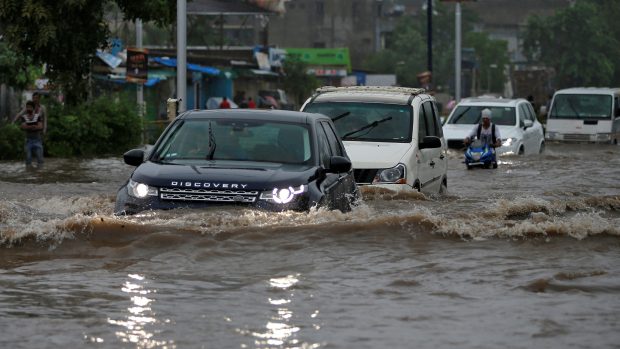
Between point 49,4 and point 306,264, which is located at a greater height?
point 49,4

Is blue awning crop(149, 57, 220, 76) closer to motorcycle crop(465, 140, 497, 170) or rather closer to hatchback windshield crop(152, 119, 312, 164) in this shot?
motorcycle crop(465, 140, 497, 170)

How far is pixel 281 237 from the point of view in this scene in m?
12.0

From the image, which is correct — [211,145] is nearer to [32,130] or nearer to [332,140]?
[332,140]

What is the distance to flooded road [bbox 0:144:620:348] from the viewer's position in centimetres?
834

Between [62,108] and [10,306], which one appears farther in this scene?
[62,108]

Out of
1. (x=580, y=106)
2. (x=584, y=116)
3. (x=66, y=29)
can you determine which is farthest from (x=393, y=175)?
(x=580, y=106)

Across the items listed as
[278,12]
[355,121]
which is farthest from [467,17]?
[355,121]

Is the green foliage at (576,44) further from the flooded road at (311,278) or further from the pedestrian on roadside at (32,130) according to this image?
the flooded road at (311,278)

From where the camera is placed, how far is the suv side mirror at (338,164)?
42.1ft

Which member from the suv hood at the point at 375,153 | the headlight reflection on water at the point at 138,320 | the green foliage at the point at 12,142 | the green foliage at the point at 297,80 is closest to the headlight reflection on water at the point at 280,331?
the headlight reflection on water at the point at 138,320

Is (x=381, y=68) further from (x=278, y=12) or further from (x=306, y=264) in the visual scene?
(x=306, y=264)

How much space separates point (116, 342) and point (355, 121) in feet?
34.7

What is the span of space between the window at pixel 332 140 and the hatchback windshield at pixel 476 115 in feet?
59.3

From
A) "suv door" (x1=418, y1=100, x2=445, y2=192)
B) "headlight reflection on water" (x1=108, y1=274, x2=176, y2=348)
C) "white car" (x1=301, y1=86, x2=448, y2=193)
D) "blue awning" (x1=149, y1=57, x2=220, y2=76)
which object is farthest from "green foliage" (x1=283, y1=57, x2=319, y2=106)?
"headlight reflection on water" (x1=108, y1=274, x2=176, y2=348)
